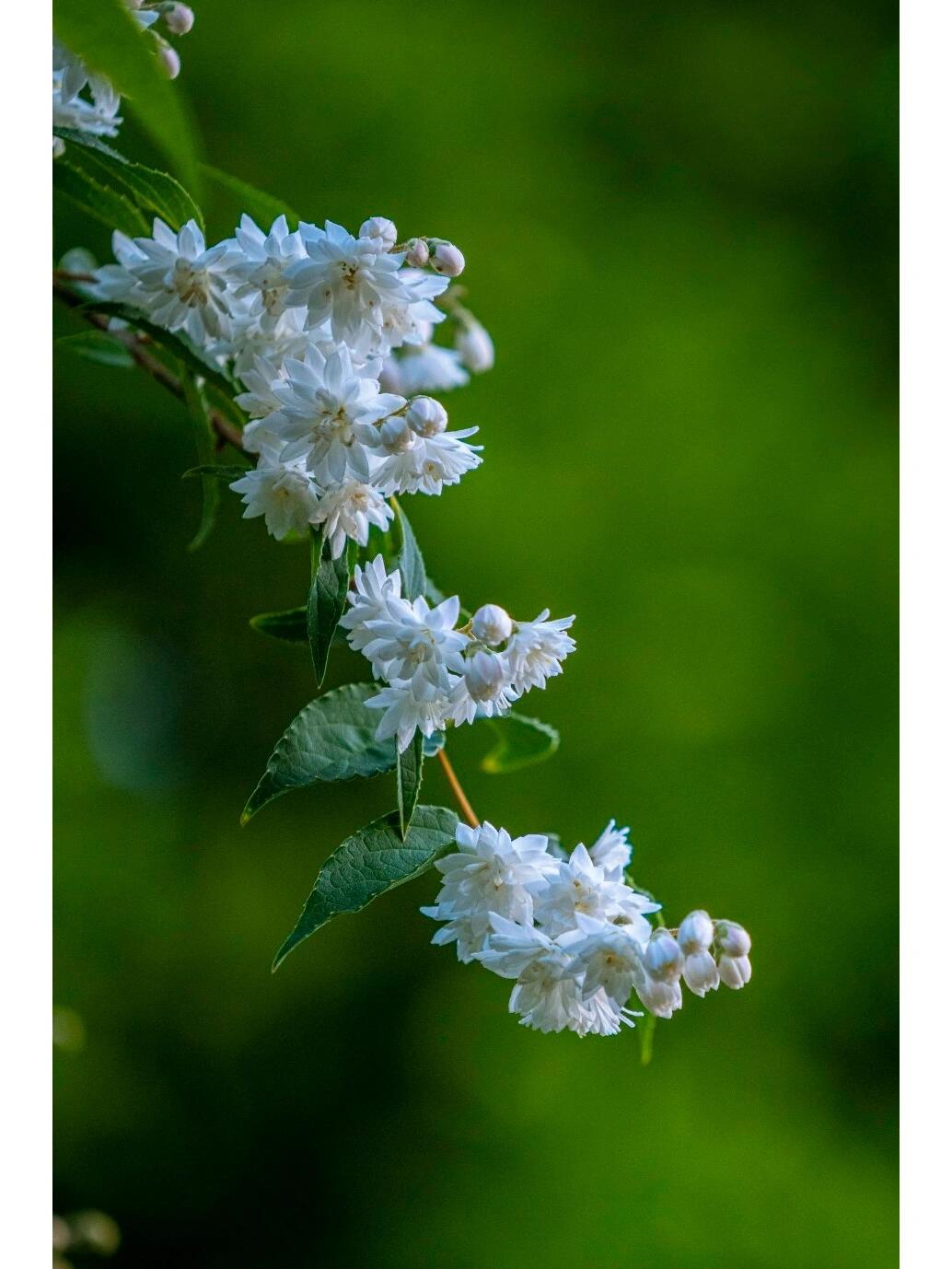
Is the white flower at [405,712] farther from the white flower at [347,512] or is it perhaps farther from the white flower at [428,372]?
the white flower at [428,372]

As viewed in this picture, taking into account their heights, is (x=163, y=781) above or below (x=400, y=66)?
below

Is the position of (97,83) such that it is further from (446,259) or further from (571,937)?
(571,937)

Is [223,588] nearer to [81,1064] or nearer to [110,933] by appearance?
[110,933]

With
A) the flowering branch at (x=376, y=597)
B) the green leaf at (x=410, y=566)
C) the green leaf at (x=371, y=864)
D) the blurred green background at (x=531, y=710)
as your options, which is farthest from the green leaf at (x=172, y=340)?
the blurred green background at (x=531, y=710)

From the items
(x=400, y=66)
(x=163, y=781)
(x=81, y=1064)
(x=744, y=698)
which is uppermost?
(x=400, y=66)
